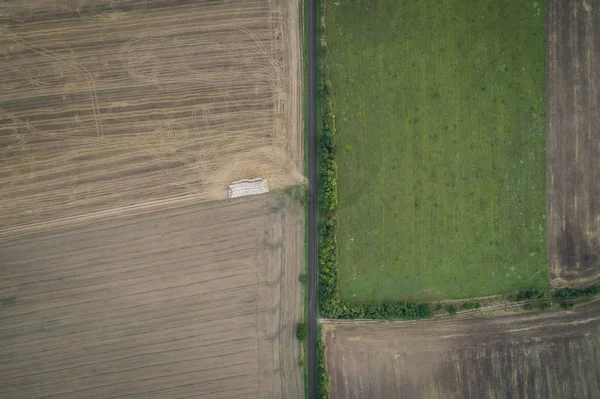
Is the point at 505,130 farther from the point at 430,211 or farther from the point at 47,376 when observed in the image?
the point at 47,376

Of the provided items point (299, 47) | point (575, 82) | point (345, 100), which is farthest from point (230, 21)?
point (575, 82)

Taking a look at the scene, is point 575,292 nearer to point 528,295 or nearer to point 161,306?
point 528,295

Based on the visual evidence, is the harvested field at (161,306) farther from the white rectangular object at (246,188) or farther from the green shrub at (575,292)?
the green shrub at (575,292)

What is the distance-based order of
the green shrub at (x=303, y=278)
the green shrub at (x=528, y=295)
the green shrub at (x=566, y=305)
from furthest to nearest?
the green shrub at (x=566, y=305)
the green shrub at (x=528, y=295)
the green shrub at (x=303, y=278)

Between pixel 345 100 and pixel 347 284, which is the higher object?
pixel 345 100

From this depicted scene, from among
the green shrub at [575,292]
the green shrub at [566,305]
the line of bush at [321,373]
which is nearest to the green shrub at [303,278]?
the line of bush at [321,373]

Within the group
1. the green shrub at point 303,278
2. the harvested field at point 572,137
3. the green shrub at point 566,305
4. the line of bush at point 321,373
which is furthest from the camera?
the harvested field at point 572,137

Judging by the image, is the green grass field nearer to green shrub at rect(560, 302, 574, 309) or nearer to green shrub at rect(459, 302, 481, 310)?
green shrub at rect(459, 302, 481, 310)
